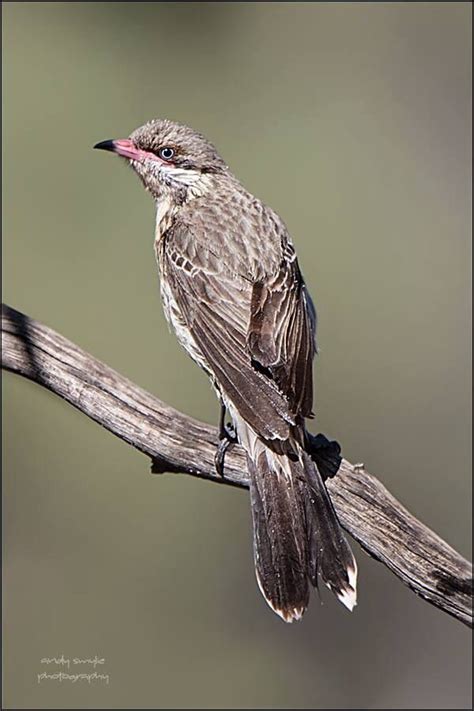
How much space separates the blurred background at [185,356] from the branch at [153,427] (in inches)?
15.0

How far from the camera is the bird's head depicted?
5.60 meters

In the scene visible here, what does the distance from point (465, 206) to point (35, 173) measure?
14.0 ft

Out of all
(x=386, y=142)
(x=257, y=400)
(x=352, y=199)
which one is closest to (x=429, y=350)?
(x=352, y=199)

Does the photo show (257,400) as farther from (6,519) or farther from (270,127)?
(270,127)

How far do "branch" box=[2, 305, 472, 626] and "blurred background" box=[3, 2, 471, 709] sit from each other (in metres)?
0.38

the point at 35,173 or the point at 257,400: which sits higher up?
the point at 35,173

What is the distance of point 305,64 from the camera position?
12062 mm

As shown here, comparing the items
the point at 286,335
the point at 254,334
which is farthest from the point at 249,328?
the point at 286,335

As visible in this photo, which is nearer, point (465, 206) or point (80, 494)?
point (80, 494)

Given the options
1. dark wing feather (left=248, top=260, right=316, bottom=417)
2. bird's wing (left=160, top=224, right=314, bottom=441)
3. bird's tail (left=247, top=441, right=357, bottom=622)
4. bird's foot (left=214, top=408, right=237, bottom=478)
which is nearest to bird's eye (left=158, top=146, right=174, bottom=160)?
bird's wing (left=160, top=224, right=314, bottom=441)

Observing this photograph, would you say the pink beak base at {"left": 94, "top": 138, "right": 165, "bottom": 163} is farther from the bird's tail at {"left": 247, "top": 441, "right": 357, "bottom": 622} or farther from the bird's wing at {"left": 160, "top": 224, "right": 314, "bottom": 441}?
the bird's tail at {"left": 247, "top": 441, "right": 357, "bottom": 622}

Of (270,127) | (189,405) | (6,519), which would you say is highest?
(270,127)

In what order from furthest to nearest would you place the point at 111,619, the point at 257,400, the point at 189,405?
the point at 189,405 → the point at 111,619 → the point at 257,400

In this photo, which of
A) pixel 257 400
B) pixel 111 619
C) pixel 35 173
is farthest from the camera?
pixel 35 173
